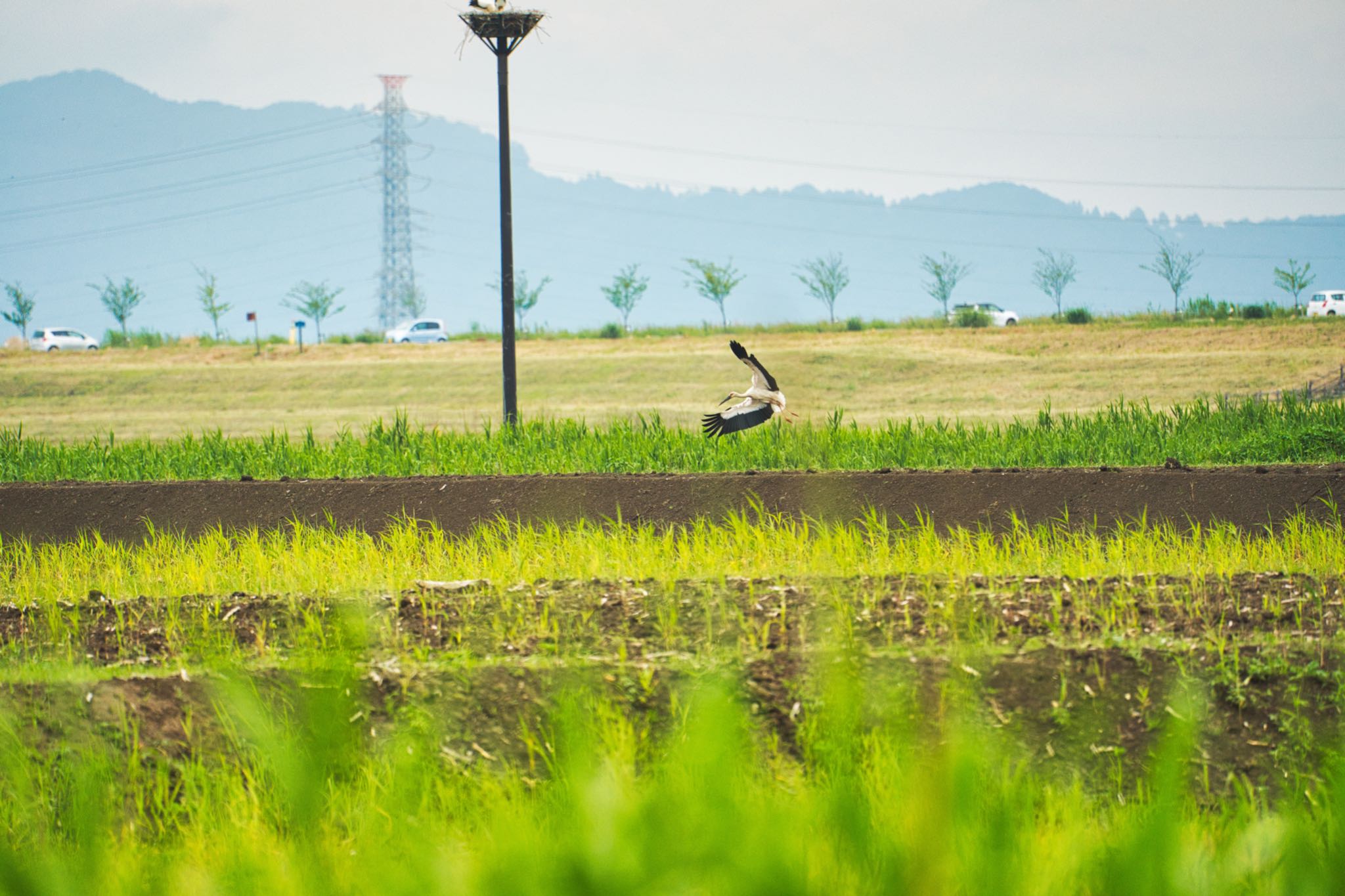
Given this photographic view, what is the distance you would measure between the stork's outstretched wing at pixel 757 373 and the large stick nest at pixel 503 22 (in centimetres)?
726

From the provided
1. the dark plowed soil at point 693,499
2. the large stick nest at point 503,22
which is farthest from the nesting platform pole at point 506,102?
the dark plowed soil at point 693,499

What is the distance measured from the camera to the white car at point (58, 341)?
132ft

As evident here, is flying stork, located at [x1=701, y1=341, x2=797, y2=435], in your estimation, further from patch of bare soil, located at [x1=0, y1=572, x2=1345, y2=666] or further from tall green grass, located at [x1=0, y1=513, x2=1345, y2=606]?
patch of bare soil, located at [x1=0, y1=572, x2=1345, y2=666]

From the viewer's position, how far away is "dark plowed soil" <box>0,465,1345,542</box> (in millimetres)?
8258

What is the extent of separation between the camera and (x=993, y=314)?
40.2 m

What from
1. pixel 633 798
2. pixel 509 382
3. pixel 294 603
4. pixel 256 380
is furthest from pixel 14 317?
pixel 633 798

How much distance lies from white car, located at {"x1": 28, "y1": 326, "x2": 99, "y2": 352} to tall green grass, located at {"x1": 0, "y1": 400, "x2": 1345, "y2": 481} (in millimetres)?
31729

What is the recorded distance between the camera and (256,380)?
29734mm

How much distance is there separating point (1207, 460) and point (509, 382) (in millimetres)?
7505

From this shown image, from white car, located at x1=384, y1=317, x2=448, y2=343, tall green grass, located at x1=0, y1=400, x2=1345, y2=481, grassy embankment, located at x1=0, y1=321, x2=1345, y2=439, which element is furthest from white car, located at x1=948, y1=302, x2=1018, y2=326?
tall green grass, located at x1=0, y1=400, x2=1345, y2=481

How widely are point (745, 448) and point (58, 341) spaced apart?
3799 centimetres

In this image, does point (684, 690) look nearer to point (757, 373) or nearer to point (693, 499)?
point (757, 373)

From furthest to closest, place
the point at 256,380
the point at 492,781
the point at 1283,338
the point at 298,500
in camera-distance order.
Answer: the point at 256,380
the point at 1283,338
the point at 298,500
the point at 492,781

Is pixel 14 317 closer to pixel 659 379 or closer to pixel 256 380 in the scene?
pixel 256 380
